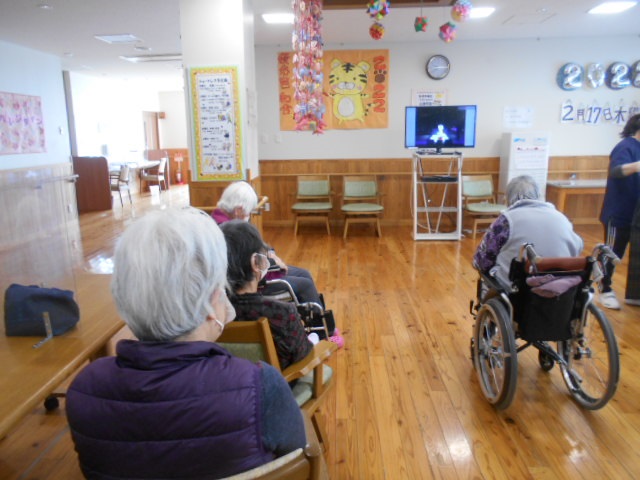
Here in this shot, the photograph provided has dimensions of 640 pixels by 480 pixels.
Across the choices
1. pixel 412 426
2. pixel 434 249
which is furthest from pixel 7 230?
pixel 434 249

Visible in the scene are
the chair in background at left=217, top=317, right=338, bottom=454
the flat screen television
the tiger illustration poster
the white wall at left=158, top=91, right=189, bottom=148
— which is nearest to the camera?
the chair in background at left=217, top=317, right=338, bottom=454

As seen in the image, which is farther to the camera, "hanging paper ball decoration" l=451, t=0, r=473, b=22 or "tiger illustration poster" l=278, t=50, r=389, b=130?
"tiger illustration poster" l=278, t=50, r=389, b=130

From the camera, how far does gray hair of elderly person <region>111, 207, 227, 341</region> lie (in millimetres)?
860

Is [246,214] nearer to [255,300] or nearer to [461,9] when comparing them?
[255,300]

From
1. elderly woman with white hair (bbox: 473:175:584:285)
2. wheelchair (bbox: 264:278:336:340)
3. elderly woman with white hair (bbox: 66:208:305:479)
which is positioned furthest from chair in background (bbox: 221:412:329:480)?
elderly woman with white hair (bbox: 473:175:584:285)

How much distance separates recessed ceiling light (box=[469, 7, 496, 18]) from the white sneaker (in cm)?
292

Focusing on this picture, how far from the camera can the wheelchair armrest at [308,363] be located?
5.15 feet

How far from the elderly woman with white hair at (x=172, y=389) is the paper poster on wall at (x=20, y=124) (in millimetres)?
6630

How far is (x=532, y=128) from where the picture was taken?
6.33 m

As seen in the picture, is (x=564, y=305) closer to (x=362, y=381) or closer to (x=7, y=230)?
(x=362, y=381)

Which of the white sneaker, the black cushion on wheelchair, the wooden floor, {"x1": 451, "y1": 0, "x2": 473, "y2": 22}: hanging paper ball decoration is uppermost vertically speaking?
{"x1": 451, "y1": 0, "x2": 473, "y2": 22}: hanging paper ball decoration

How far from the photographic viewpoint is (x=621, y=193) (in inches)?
138

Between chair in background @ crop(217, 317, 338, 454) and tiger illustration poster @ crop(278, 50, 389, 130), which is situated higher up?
tiger illustration poster @ crop(278, 50, 389, 130)

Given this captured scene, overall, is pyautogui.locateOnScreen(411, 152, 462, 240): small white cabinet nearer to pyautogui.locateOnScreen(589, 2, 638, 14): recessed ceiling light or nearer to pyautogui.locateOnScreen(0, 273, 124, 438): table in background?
pyautogui.locateOnScreen(589, 2, 638, 14): recessed ceiling light
